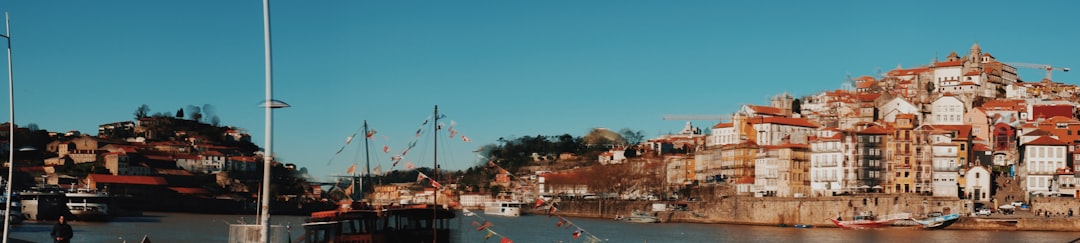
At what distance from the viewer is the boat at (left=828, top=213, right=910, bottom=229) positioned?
247 ft

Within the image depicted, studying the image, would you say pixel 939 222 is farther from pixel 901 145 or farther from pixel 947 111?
pixel 947 111

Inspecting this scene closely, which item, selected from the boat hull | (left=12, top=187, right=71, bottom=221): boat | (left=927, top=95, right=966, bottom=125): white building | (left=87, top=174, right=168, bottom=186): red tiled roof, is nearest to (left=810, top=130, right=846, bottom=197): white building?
the boat hull

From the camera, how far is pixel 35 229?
2261 inches

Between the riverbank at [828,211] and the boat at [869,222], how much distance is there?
719 millimetres

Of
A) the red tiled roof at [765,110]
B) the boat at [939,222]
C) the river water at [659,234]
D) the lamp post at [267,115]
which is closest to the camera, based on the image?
the lamp post at [267,115]

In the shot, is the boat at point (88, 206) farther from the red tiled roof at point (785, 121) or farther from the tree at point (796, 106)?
the tree at point (796, 106)

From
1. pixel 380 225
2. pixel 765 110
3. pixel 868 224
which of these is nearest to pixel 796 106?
pixel 765 110

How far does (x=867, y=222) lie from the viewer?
7506cm

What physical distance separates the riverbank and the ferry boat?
46.9m

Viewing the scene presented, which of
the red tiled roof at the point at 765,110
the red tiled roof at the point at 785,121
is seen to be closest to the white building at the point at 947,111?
the red tiled roof at the point at 785,121

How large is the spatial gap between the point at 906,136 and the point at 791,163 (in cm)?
826

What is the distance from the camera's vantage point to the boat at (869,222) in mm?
75250

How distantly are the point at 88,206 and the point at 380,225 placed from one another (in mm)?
48213

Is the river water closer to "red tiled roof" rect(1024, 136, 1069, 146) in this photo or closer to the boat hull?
the boat hull
